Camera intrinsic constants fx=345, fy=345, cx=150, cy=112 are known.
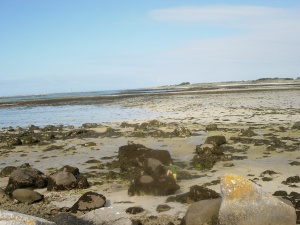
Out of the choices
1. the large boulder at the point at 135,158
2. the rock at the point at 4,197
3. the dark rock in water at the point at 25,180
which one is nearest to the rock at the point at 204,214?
the large boulder at the point at 135,158

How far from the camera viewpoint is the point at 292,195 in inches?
326

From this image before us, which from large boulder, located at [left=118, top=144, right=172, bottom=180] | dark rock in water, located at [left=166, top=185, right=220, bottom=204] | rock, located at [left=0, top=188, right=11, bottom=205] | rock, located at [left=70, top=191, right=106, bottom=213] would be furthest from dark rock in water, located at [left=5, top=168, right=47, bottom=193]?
dark rock in water, located at [left=166, top=185, right=220, bottom=204]

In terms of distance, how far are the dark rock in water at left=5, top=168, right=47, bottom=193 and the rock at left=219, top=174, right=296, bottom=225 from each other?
636cm

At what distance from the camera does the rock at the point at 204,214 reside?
6.31 meters

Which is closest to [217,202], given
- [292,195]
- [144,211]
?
[144,211]

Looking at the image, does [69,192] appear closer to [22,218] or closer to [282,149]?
[22,218]

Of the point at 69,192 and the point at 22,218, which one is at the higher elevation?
the point at 22,218

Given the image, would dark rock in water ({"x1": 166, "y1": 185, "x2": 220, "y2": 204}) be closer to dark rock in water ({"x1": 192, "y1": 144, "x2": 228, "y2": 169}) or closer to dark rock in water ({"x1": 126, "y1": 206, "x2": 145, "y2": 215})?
dark rock in water ({"x1": 126, "y1": 206, "x2": 145, "y2": 215})

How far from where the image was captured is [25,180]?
10289 mm

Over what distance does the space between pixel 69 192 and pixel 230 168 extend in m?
5.33

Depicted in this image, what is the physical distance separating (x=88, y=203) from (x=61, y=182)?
2254mm

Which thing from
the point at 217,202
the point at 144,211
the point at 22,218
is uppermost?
the point at 22,218

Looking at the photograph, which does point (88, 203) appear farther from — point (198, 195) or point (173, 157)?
point (173, 157)

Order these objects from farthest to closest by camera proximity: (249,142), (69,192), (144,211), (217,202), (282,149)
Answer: (249,142) < (282,149) < (69,192) < (144,211) < (217,202)
